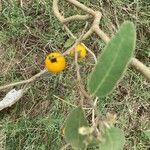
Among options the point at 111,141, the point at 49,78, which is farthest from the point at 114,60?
the point at 49,78

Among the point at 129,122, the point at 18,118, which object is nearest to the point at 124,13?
the point at 129,122

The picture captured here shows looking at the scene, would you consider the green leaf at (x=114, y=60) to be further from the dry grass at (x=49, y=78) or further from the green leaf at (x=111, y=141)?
the dry grass at (x=49, y=78)

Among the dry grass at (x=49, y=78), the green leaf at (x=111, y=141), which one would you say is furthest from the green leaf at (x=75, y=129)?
the dry grass at (x=49, y=78)

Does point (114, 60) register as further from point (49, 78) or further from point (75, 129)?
point (49, 78)

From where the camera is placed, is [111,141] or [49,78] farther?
[49,78]

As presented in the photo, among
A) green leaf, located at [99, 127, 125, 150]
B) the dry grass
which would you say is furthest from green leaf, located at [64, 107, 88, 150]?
the dry grass

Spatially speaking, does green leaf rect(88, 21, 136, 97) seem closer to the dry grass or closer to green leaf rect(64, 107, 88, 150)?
green leaf rect(64, 107, 88, 150)
